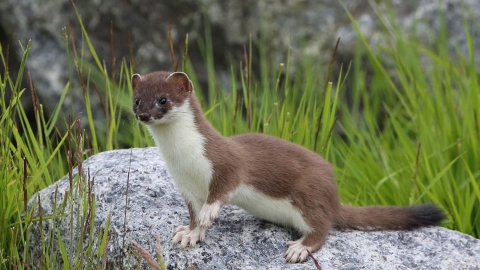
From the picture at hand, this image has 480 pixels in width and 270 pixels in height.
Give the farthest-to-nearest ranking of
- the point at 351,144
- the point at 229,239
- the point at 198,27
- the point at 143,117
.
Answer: the point at 198,27, the point at 351,144, the point at 229,239, the point at 143,117

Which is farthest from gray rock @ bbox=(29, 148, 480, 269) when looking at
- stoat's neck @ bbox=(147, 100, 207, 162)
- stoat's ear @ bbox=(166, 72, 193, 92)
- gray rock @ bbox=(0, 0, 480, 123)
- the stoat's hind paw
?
gray rock @ bbox=(0, 0, 480, 123)

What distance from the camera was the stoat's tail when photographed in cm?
327

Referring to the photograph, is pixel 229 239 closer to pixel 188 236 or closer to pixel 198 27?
pixel 188 236

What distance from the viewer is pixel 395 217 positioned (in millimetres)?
3301

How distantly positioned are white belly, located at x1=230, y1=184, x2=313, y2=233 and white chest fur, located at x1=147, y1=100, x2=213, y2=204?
6.2 inches

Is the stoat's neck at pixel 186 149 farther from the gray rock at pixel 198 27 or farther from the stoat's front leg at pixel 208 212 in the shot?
the gray rock at pixel 198 27

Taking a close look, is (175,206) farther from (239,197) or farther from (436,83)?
(436,83)

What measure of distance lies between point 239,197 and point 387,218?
664mm

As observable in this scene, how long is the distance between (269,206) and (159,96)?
63cm

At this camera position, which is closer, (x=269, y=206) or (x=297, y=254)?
(x=297, y=254)

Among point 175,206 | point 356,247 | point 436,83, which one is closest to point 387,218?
point 356,247

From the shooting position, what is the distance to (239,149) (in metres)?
3.12

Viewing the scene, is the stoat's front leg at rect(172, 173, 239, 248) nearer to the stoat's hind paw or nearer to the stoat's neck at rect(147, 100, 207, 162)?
the stoat's neck at rect(147, 100, 207, 162)

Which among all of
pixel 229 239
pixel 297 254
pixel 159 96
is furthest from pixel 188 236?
pixel 159 96
